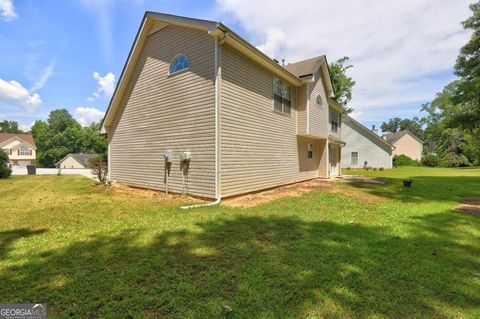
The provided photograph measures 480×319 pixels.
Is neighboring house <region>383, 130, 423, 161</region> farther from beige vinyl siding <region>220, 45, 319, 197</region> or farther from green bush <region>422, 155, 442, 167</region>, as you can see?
beige vinyl siding <region>220, 45, 319, 197</region>

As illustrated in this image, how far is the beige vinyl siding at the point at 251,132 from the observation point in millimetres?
8578

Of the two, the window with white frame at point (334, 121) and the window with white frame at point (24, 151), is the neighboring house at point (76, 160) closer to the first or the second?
the window with white frame at point (24, 151)

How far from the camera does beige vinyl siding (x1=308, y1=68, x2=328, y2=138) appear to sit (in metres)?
13.4

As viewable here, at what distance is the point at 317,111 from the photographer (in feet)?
46.8

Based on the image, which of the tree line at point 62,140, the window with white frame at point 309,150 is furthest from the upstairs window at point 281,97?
the tree line at point 62,140

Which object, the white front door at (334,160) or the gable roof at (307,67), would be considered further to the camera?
the white front door at (334,160)

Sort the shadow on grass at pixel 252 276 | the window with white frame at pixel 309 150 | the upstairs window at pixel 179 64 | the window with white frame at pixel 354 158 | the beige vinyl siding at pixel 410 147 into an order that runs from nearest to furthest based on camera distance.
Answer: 1. the shadow on grass at pixel 252 276
2. the upstairs window at pixel 179 64
3. the window with white frame at pixel 309 150
4. the window with white frame at pixel 354 158
5. the beige vinyl siding at pixel 410 147

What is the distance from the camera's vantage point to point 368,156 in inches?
1194

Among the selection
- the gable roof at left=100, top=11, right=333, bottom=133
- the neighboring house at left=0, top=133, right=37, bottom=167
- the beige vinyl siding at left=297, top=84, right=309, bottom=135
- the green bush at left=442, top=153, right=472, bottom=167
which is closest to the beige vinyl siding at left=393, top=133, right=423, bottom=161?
the green bush at left=442, top=153, right=472, bottom=167

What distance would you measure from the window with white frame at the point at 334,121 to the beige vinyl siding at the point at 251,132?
6.79m

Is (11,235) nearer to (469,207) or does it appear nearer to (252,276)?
(252,276)

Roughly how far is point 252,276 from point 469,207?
872 centimetres

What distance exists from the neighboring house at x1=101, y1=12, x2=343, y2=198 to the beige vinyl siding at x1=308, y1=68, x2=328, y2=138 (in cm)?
12

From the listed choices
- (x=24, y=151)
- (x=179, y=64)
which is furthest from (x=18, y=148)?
(x=179, y=64)
